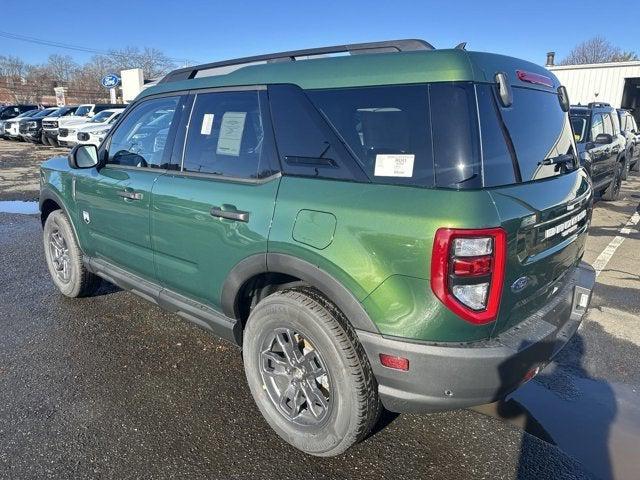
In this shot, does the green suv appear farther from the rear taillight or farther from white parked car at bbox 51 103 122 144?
white parked car at bbox 51 103 122 144

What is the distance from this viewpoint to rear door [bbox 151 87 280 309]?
8.20ft

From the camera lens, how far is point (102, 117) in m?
18.9

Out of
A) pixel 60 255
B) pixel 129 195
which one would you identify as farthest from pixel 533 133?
pixel 60 255

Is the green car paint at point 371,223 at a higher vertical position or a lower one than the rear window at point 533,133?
lower

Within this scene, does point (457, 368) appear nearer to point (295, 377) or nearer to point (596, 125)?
point (295, 377)

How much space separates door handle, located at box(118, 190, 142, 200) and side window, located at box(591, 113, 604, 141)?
814cm

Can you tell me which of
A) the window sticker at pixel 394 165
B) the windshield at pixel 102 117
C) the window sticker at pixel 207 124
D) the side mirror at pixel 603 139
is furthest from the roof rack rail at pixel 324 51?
the windshield at pixel 102 117

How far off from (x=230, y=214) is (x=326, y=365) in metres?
0.93

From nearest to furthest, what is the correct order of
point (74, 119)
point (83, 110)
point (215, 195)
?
point (215, 195)
point (74, 119)
point (83, 110)

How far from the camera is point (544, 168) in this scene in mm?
2396

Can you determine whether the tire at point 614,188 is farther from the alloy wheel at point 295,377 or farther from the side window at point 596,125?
the alloy wheel at point 295,377

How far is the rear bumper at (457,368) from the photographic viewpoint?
1.95m

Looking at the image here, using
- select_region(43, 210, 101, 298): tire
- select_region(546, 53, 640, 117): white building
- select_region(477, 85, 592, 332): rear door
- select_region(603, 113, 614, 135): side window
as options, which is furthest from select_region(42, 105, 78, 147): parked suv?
select_region(546, 53, 640, 117): white building

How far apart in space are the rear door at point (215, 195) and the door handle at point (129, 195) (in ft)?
0.67
